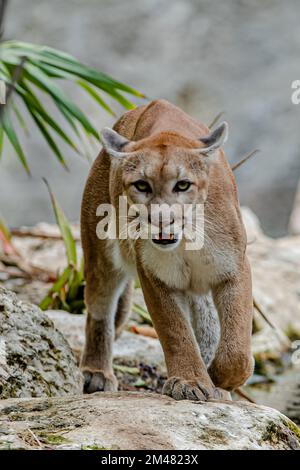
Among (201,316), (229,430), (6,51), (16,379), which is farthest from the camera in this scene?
(6,51)

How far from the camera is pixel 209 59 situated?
585 inches

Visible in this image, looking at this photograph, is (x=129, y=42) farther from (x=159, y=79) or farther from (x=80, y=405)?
(x=80, y=405)

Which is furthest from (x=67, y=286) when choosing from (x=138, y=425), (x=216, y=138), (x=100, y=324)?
(x=138, y=425)

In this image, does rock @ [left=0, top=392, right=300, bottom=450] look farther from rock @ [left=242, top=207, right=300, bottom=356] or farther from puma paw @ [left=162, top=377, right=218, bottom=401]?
rock @ [left=242, top=207, right=300, bottom=356]

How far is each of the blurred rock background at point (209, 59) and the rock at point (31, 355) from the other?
10.0m

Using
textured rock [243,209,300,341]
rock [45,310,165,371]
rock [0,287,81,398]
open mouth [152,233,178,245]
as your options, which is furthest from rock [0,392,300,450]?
textured rock [243,209,300,341]

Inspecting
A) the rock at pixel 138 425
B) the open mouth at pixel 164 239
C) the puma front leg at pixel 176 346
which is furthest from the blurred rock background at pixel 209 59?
the rock at pixel 138 425

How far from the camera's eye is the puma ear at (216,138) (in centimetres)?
428

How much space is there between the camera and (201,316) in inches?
189

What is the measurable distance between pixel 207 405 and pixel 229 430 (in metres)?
0.28

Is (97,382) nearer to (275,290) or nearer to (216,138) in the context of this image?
(216,138)

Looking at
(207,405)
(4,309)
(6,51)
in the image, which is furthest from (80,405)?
(6,51)

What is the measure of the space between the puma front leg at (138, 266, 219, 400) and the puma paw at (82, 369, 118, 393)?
0.93m

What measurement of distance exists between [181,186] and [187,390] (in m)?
0.94
